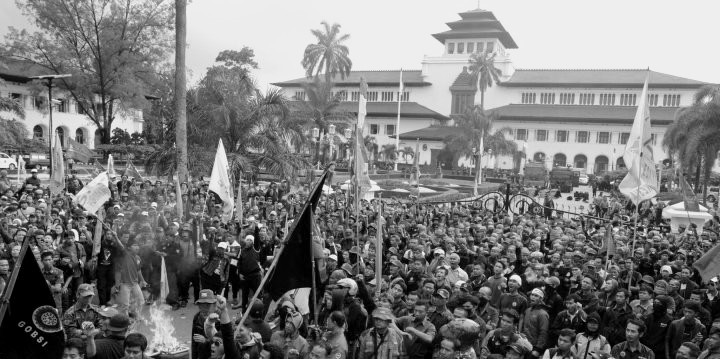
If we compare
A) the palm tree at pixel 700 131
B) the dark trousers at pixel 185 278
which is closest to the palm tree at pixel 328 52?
the palm tree at pixel 700 131

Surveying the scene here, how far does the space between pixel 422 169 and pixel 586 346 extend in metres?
52.8

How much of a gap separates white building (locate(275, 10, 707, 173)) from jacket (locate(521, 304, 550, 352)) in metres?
49.9

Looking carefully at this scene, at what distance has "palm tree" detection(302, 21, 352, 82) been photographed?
5553 centimetres

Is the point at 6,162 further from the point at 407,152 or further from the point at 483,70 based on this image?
the point at 483,70

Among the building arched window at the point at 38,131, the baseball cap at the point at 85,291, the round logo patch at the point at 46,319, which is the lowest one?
the baseball cap at the point at 85,291

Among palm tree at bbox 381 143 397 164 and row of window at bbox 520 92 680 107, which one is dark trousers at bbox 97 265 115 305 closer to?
palm tree at bbox 381 143 397 164

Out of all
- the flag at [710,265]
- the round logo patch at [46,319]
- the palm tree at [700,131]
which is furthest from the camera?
the palm tree at [700,131]

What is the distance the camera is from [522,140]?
59062 millimetres

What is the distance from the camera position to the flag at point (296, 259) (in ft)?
18.4

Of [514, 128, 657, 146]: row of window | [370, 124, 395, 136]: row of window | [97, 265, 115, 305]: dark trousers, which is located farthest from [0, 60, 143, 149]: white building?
[514, 128, 657, 146]: row of window

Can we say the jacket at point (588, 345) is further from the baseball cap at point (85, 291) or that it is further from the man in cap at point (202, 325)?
the baseball cap at point (85, 291)

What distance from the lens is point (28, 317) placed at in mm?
4715

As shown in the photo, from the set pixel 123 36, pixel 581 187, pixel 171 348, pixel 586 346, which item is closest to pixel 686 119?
pixel 581 187

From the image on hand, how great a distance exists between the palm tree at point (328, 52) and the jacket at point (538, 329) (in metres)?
50.0
